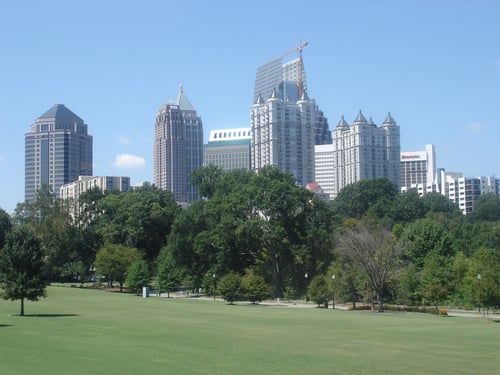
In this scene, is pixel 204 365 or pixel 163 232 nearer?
pixel 204 365

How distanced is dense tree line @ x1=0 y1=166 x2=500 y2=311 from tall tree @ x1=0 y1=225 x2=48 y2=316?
3.8 inches

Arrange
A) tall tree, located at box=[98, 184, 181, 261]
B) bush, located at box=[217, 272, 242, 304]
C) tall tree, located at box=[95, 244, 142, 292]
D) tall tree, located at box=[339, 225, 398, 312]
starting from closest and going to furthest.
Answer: tall tree, located at box=[339, 225, 398, 312]
bush, located at box=[217, 272, 242, 304]
tall tree, located at box=[95, 244, 142, 292]
tall tree, located at box=[98, 184, 181, 261]

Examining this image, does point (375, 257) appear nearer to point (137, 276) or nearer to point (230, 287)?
point (230, 287)

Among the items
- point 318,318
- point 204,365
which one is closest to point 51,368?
point 204,365

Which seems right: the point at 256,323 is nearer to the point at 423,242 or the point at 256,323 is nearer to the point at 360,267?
the point at 360,267

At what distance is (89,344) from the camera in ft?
94.4

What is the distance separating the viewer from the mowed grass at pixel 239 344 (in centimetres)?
2294

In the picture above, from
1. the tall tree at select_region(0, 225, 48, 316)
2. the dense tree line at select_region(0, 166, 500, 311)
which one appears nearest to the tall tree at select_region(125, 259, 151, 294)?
the dense tree line at select_region(0, 166, 500, 311)

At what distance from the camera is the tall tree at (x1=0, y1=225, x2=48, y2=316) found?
151ft

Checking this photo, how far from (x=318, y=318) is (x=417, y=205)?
3848 inches

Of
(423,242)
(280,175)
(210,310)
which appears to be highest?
→ (280,175)

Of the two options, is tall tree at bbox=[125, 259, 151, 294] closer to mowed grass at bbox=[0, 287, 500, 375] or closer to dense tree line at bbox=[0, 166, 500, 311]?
dense tree line at bbox=[0, 166, 500, 311]

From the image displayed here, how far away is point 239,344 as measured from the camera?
30.1m

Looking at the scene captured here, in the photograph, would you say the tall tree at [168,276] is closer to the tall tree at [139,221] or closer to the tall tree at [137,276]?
the tall tree at [137,276]
